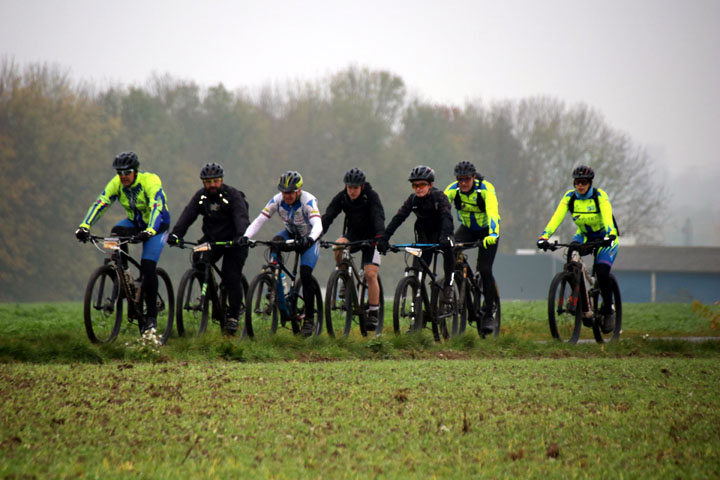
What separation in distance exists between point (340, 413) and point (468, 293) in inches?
266

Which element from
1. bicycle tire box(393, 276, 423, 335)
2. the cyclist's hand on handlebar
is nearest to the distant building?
bicycle tire box(393, 276, 423, 335)

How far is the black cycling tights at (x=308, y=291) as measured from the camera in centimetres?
1192

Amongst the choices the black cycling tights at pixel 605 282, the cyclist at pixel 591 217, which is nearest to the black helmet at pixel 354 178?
the cyclist at pixel 591 217

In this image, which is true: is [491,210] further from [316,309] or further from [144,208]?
[144,208]

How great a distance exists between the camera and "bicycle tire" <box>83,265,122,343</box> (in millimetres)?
10578

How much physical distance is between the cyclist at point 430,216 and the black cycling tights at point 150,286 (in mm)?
2807

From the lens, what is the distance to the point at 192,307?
11.5 metres

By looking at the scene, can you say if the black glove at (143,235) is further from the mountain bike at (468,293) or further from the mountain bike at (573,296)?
the mountain bike at (573,296)

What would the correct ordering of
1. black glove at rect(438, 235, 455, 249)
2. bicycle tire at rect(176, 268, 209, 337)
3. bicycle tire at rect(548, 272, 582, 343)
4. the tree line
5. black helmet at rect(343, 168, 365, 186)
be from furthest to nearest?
1. the tree line
2. bicycle tire at rect(548, 272, 582, 343)
3. black helmet at rect(343, 168, 365, 186)
4. black glove at rect(438, 235, 455, 249)
5. bicycle tire at rect(176, 268, 209, 337)

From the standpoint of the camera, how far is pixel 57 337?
10562 millimetres

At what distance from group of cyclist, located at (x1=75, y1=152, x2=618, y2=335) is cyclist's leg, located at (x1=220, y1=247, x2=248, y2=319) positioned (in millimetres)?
12

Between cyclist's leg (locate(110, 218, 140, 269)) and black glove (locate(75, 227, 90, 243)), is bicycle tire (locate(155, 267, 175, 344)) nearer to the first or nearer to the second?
cyclist's leg (locate(110, 218, 140, 269))

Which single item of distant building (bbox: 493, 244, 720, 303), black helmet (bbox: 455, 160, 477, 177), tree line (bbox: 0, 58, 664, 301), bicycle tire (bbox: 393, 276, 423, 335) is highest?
tree line (bbox: 0, 58, 664, 301)

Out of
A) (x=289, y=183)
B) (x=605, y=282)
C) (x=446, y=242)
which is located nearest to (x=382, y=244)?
(x=446, y=242)
